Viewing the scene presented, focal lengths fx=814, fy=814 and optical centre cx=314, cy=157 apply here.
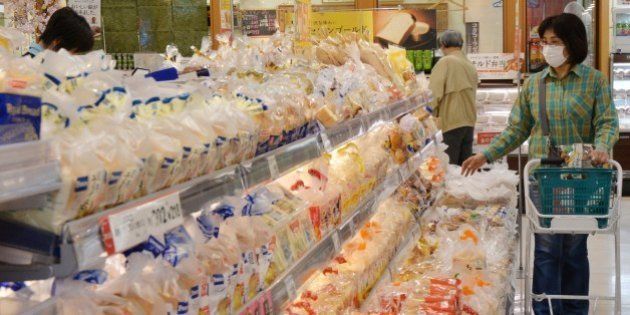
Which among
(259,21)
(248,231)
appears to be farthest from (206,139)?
(259,21)

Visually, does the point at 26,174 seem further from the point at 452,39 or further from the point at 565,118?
the point at 452,39

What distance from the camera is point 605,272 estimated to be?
617cm

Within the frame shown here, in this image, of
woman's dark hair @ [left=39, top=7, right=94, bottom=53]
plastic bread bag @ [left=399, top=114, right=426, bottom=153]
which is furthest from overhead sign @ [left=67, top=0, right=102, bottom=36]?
plastic bread bag @ [left=399, top=114, right=426, bottom=153]

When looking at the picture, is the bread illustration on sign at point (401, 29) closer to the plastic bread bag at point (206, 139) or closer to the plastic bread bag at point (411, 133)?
the plastic bread bag at point (411, 133)

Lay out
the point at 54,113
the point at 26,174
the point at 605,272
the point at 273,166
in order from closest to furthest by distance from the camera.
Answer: the point at 26,174 < the point at 54,113 < the point at 273,166 < the point at 605,272

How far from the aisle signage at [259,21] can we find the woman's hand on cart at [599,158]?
5.36 metres

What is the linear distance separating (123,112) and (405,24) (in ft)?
24.2

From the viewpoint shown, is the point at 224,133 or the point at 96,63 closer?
the point at 96,63

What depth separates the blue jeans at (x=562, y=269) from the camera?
461cm

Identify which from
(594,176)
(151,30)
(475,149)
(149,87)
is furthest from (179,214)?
(475,149)

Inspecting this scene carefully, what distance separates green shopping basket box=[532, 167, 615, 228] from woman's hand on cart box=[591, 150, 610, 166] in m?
0.20

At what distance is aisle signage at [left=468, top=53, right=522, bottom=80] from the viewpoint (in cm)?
879

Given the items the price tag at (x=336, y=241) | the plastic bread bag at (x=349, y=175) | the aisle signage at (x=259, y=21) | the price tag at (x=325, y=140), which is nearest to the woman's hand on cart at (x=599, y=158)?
the plastic bread bag at (x=349, y=175)

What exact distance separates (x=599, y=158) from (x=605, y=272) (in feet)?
7.77
